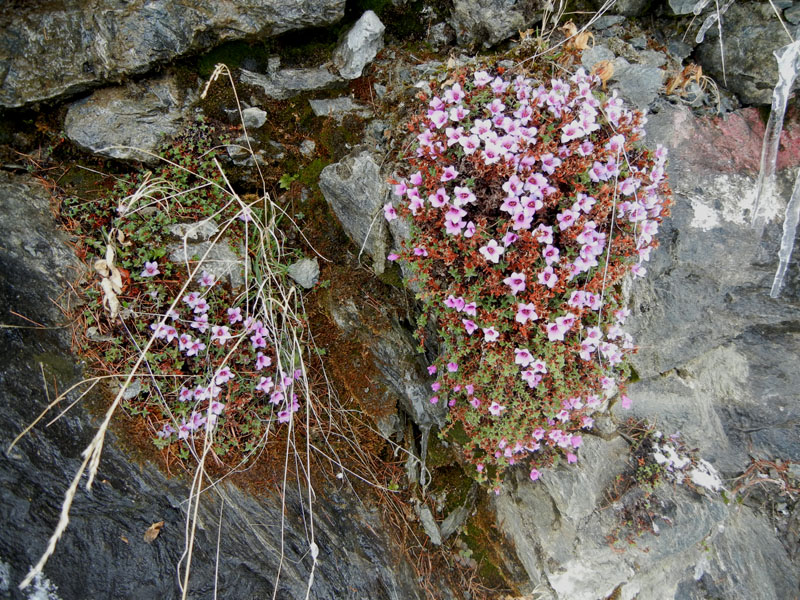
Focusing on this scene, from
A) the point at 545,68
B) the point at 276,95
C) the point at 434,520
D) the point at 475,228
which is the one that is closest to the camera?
the point at 475,228

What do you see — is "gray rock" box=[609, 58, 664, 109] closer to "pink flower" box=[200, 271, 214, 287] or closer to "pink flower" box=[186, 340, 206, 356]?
"pink flower" box=[200, 271, 214, 287]

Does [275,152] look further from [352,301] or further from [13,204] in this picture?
[13,204]

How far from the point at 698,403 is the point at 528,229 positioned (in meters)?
2.71

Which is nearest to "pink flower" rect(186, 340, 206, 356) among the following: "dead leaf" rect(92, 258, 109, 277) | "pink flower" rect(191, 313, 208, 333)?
"pink flower" rect(191, 313, 208, 333)

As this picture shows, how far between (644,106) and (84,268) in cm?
469

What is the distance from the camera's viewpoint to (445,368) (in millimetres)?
4012

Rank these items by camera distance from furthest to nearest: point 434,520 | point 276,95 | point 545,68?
point 434,520
point 276,95
point 545,68

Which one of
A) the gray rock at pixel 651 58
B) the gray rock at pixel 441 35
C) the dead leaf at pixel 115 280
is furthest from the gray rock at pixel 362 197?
the gray rock at pixel 651 58

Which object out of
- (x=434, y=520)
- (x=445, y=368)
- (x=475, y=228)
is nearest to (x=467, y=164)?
(x=475, y=228)

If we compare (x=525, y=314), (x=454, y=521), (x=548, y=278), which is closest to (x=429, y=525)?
(x=454, y=521)

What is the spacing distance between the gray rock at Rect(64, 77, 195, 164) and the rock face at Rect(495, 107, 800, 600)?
391cm

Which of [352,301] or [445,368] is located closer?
[445,368]

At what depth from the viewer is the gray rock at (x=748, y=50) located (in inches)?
149

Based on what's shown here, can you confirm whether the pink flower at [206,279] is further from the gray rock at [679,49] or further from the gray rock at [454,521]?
the gray rock at [679,49]
